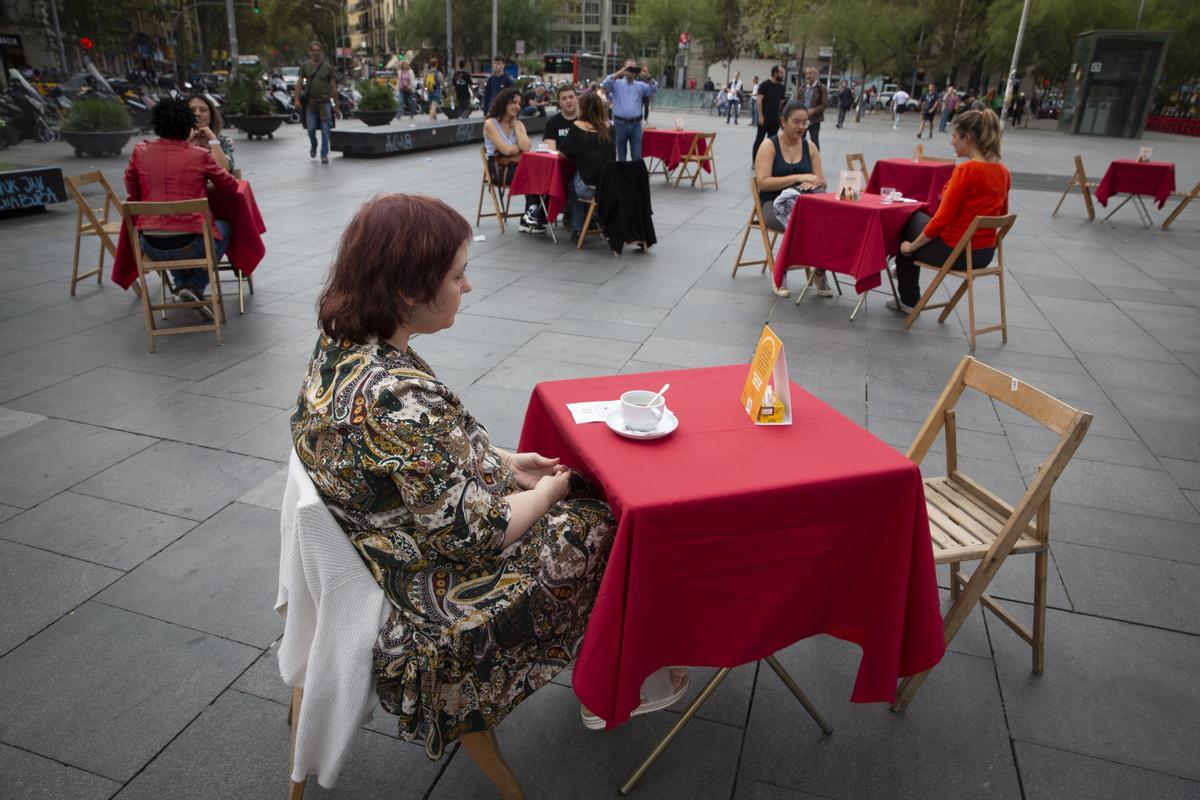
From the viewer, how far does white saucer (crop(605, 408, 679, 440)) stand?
71.4 inches

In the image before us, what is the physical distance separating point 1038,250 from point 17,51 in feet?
117

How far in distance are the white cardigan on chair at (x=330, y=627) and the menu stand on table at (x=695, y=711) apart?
677 mm

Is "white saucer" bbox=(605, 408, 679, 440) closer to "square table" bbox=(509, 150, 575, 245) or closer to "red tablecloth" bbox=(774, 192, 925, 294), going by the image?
"red tablecloth" bbox=(774, 192, 925, 294)

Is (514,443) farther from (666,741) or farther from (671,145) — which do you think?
(671,145)

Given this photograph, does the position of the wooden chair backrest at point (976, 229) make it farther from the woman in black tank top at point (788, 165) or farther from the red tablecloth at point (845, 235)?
the woman in black tank top at point (788, 165)

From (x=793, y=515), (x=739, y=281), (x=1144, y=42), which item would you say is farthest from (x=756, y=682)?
(x=1144, y=42)

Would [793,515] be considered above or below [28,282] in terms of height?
above

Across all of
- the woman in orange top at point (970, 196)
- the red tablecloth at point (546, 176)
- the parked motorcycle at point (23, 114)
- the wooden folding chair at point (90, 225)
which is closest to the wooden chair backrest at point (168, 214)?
the wooden folding chair at point (90, 225)

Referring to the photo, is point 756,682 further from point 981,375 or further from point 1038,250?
point 1038,250

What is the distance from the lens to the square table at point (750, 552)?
1.57 meters

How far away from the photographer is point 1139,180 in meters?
9.37

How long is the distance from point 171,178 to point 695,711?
14.9ft

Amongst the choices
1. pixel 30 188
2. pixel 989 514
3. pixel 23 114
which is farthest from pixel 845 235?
pixel 23 114

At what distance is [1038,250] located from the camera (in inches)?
316
